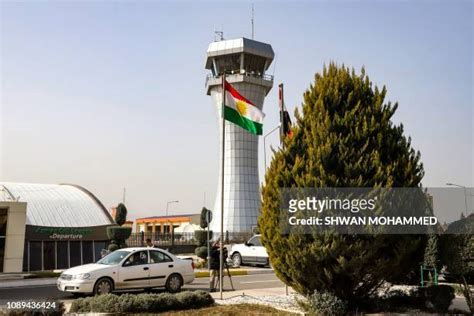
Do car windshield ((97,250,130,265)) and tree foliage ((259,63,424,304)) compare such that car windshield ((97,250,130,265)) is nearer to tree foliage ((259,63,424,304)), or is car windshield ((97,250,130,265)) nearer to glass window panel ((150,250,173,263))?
glass window panel ((150,250,173,263))

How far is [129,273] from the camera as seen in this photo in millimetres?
15719

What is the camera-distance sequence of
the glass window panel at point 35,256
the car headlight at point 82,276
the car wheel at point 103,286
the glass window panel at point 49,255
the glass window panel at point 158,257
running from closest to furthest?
1. the car headlight at point 82,276
2. the car wheel at point 103,286
3. the glass window panel at point 158,257
4. the glass window panel at point 35,256
5. the glass window panel at point 49,255

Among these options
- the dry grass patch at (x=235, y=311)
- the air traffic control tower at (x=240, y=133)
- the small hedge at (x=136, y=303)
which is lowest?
the dry grass patch at (x=235, y=311)

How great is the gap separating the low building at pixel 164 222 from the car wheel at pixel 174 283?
217 ft

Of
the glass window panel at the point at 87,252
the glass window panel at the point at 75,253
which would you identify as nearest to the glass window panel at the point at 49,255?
the glass window panel at the point at 75,253

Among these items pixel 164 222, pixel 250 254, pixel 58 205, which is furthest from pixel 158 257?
pixel 164 222

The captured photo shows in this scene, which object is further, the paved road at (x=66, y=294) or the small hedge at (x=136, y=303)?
the paved road at (x=66, y=294)

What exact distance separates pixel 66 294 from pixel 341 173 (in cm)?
1020

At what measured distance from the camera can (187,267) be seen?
56.6 ft

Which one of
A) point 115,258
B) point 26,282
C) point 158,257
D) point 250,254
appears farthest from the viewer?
A: point 250,254

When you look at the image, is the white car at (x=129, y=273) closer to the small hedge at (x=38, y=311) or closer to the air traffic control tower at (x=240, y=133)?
the small hedge at (x=38, y=311)

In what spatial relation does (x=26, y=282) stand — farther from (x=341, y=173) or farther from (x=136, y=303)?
(x=341, y=173)

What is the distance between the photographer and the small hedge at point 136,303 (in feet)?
37.7
